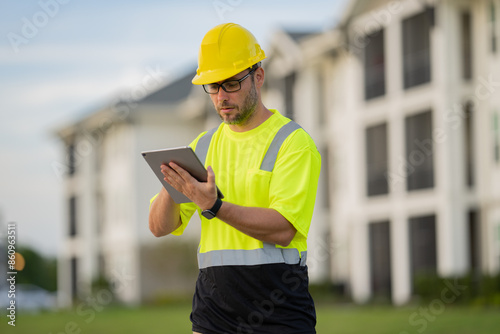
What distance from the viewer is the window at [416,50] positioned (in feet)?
102

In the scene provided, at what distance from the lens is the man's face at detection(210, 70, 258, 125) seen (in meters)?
4.20

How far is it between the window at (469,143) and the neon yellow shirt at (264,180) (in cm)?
2652

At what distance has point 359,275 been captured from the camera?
34.0 m

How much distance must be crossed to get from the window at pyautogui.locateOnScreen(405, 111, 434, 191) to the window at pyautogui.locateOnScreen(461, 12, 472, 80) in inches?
81.6

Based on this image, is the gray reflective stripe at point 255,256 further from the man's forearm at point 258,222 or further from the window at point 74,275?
the window at point 74,275

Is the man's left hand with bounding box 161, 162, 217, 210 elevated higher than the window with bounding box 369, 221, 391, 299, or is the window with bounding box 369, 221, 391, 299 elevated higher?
the man's left hand with bounding box 161, 162, 217, 210

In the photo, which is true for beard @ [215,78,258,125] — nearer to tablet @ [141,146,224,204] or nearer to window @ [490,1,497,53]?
tablet @ [141,146,224,204]

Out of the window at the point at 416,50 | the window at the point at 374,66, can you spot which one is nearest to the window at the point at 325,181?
the window at the point at 374,66

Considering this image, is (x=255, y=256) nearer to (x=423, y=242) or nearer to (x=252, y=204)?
(x=252, y=204)

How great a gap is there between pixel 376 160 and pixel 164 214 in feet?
103

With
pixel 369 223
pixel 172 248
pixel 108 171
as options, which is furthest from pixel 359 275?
pixel 108 171

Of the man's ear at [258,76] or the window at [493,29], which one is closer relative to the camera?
the man's ear at [258,76]

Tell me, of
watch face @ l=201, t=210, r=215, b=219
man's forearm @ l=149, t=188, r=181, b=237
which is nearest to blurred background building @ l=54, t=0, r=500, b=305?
man's forearm @ l=149, t=188, r=181, b=237

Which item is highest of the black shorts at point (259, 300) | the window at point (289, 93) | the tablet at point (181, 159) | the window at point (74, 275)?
the window at point (289, 93)
